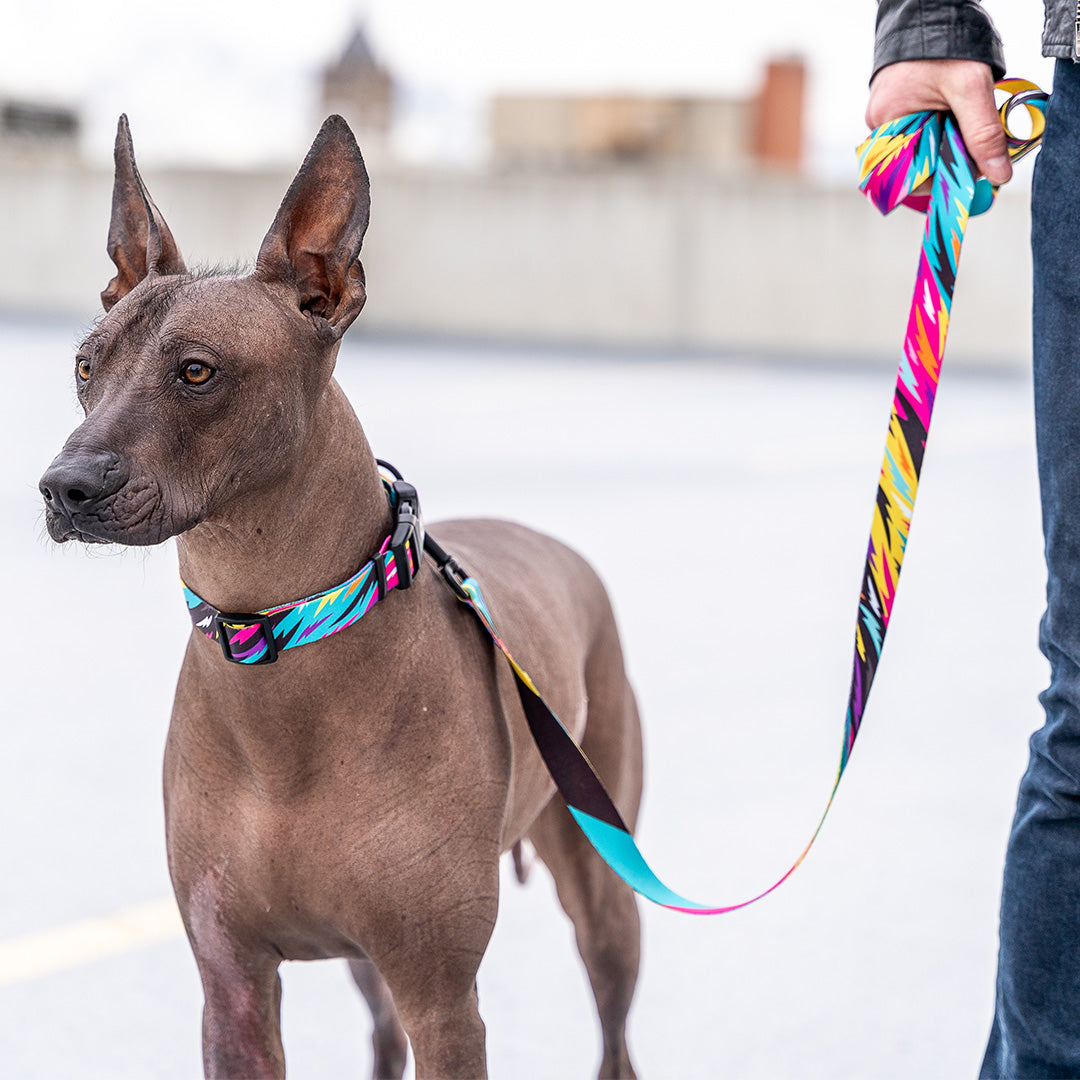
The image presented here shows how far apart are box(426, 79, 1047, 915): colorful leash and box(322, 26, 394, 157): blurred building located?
78.3ft

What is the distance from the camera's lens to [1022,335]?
14414 mm

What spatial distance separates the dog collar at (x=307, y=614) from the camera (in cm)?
151

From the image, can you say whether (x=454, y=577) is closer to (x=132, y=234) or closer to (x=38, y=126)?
(x=132, y=234)

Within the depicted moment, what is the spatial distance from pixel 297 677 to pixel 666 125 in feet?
74.6

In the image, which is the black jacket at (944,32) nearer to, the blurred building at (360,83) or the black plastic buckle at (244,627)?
the black plastic buckle at (244,627)

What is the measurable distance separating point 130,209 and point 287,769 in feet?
2.16

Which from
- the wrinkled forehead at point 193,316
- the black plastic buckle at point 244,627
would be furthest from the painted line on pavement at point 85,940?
the wrinkled forehead at point 193,316

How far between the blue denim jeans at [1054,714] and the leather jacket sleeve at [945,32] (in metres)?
0.17

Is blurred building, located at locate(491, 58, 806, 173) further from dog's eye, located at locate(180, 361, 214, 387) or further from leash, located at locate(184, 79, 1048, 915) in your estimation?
dog's eye, located at locate(180, 361, 214, 387)

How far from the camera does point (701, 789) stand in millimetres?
3404

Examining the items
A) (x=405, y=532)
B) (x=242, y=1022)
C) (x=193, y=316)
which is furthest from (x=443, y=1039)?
(x=193, y=316)

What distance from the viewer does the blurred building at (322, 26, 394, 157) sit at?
25266 millimetres

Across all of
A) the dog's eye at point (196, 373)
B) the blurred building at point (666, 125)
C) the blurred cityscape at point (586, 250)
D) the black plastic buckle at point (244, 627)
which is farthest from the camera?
the blurred building at point (666, 125)

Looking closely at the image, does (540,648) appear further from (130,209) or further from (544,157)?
(544,157)
